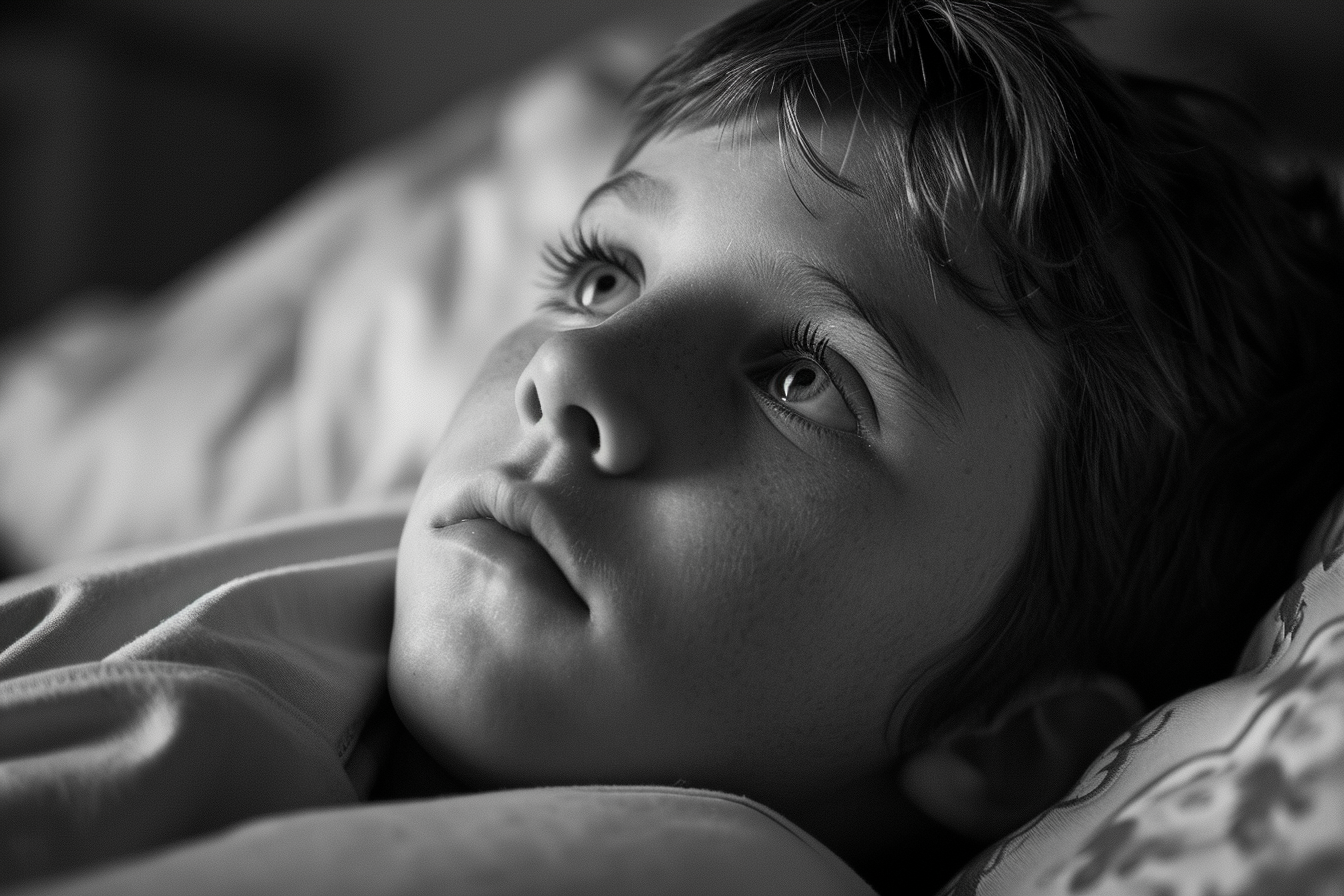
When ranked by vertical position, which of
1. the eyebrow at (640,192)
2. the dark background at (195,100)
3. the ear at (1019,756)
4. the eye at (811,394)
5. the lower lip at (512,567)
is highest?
the eyebrow at (640,192)

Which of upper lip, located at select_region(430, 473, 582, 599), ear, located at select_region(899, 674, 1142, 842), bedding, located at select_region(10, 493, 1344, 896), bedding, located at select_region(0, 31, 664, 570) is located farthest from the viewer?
bedding, located at select_region(0, 31, 664, 570)

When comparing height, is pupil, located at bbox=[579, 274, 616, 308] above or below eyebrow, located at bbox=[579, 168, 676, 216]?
below

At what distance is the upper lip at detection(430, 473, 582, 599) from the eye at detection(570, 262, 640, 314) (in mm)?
160

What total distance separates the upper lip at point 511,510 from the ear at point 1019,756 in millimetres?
270

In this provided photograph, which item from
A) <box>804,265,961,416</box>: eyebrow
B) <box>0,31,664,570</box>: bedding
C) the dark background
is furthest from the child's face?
the dark background

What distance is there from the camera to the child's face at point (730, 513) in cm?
59

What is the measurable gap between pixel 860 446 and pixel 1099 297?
16 centimetres

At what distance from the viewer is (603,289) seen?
2.45ft

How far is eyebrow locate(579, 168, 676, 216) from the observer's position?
0.68m

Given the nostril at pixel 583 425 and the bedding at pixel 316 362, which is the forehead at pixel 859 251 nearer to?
the nostril at pixel 583 425

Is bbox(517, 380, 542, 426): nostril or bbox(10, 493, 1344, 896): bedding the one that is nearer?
bbox(10, 493, 1344, 896): bedding

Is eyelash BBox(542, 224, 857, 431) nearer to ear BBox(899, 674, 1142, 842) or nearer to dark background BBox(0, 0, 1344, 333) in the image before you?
ear BBox(899, 674, 1142, 842)

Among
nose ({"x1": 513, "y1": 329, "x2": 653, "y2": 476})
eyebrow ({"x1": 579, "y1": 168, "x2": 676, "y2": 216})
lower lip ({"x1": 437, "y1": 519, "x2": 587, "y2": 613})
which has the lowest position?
lower lip ({"x1": 437, "y1": 519, "x2": 587, "y2": 613})

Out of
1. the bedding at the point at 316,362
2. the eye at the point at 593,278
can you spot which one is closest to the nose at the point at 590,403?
the eye at the point at 593,278
